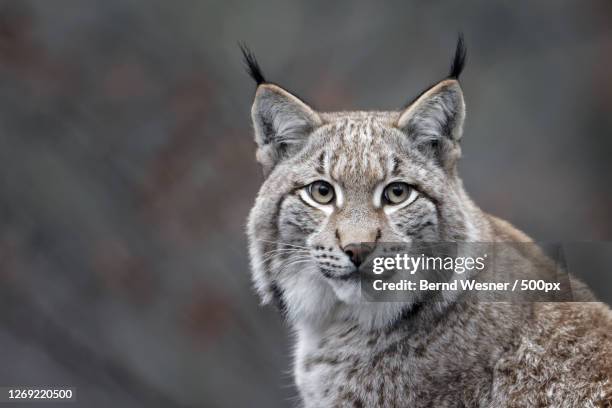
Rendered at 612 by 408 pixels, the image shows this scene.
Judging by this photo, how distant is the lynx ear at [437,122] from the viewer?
286 centimetres

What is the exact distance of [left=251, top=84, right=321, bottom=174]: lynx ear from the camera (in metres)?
2.95

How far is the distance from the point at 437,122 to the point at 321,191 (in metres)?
0.47

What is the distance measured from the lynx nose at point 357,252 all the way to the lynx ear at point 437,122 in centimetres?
49

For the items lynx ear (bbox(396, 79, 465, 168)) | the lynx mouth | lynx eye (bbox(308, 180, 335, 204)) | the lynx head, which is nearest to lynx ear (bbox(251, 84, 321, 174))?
the lynx head

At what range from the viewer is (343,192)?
2.73m

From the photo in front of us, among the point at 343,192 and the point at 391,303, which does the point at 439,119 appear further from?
the point at 391,303

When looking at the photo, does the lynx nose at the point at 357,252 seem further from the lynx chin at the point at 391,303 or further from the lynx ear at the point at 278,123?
the lynx ear at the point at 278,123

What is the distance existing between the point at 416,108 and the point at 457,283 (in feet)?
1.95

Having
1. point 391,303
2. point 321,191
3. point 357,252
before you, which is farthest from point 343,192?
point 391,303

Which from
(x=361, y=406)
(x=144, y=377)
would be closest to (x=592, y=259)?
(x=361, y=406)

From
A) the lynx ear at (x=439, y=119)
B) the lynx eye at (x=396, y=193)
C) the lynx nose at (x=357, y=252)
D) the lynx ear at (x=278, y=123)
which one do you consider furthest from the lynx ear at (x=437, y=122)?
the lynx nose at (x=357, y=252)

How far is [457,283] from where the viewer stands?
282 centimetres

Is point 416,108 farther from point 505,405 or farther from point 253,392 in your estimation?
point 253,392

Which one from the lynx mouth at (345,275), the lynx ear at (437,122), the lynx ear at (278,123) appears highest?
the lynx ear at (278,123)
